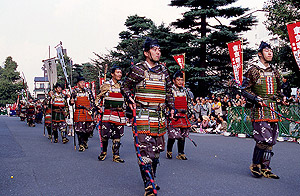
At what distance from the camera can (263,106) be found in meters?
5.72

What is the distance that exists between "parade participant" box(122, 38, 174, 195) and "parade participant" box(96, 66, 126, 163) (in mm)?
2814

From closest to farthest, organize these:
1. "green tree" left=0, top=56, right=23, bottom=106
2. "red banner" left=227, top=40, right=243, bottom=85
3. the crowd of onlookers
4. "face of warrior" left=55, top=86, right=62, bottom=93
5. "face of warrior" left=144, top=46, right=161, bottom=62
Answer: "face of warrior" left=144, top=46, right=161, bottom=62 < "face of warrior" left=55, top=86, right=62, bottom=93 < the crowd of onlookers < "red banner" left=227, top=40, right=243, bottom=85 < "green tree" left=0, top=56, right=23, bottom=106

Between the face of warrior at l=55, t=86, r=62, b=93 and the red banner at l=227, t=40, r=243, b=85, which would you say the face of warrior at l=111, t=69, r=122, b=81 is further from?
the red banner at l=227, t=40, r=243, b=85

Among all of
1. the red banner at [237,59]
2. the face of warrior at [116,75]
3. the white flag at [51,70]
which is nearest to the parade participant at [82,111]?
the face of warrior at [116,75]

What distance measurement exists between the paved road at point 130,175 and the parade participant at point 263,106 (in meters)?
0.32

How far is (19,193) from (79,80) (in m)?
4.96

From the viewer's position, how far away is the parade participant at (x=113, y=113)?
760 cm

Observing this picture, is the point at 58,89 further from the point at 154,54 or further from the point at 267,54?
the point at 267,54

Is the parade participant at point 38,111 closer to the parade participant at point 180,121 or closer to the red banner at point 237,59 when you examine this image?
the red banner at point 237,59

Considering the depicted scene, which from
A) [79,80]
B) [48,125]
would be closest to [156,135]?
[79,80]

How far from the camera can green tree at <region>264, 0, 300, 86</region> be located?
1595 cm

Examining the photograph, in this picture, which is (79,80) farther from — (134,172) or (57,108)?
(134,172)

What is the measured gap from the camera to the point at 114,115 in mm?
7641

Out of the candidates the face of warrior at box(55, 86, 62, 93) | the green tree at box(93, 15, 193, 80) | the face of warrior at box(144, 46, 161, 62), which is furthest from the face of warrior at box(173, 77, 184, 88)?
the green tree at box(93, 15, 193, 80)
